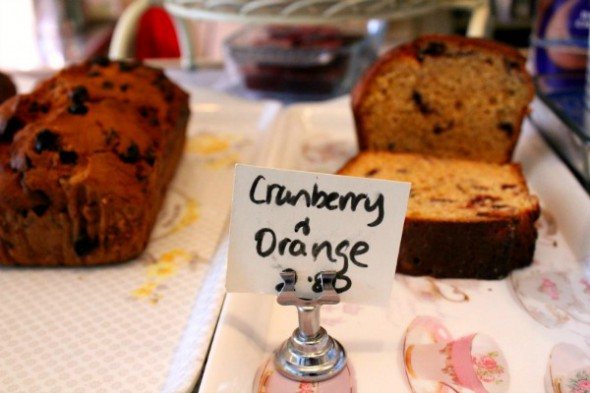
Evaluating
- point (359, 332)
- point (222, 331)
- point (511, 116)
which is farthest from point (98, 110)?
point (511, 116)

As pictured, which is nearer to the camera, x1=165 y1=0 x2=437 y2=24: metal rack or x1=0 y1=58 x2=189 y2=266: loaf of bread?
x1=0 y1=58 x2=189 y2=266: loaf of bread

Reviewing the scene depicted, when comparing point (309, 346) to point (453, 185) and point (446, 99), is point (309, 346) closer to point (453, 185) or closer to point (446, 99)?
point (453, 185)

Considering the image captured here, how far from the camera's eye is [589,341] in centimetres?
104

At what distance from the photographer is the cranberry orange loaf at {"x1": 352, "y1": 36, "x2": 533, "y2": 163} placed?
1.55m

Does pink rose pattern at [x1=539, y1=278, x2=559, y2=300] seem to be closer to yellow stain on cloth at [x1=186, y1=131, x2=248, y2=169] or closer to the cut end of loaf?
the cut end of loaf

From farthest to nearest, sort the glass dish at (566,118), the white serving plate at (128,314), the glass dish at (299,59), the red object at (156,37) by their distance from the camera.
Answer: the red object at (156,37) → the glass dish at (299,59) → the glass dish at (566,118) → the white serving plate at (128,314)

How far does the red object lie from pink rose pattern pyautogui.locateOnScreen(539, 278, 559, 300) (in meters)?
2.97

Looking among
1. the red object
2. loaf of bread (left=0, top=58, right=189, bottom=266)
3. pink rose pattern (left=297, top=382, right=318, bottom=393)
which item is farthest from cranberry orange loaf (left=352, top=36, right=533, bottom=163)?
the red object

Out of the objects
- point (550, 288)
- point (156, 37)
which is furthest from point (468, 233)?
point (156, 37)

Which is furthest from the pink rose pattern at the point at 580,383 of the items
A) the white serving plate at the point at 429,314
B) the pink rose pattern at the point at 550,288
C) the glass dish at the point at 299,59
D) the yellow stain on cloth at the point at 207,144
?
the glass dish at the point at 299,59

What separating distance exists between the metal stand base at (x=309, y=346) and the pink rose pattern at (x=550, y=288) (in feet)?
1.54

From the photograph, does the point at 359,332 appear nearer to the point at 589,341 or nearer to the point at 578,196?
the point at 589,341

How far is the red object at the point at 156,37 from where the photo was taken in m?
3.61

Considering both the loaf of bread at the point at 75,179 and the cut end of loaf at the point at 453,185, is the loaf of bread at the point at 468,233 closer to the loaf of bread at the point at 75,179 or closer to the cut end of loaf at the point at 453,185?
the cut end of loaf at the point at 453,185
